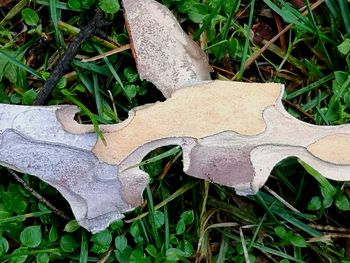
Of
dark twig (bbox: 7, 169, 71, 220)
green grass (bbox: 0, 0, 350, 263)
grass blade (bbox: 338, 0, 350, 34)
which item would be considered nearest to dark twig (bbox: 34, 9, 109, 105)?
green grass (bbox: 0, 0, 350, 263)

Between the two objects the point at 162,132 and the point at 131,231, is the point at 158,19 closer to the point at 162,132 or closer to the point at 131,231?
the point at 162,132

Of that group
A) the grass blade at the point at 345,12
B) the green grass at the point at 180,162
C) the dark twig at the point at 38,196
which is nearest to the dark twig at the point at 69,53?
the green grass at the point at 180,162

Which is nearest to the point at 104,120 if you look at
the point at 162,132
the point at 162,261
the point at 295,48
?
the point at 162,132

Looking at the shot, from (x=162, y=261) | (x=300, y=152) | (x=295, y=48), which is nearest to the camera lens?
(x=300, y=152)

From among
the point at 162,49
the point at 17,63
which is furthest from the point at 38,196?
the point at 162,49

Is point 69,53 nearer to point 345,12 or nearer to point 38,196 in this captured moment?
point 38,196

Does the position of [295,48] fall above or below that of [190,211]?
above

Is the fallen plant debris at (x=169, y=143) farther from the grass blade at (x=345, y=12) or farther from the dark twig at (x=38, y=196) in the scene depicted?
the grass blade at (x=345, y=12)
